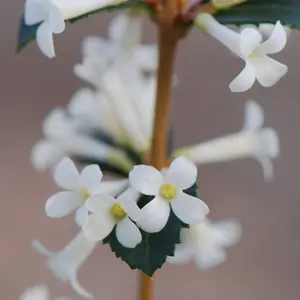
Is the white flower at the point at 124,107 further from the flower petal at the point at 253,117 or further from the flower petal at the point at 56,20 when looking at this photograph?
the flower petal at the point at 56,20

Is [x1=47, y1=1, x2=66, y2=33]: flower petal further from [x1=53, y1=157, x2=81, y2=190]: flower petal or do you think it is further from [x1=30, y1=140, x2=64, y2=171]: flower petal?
[x1=30, y1=140, x2=64, y2=171]: flower petal

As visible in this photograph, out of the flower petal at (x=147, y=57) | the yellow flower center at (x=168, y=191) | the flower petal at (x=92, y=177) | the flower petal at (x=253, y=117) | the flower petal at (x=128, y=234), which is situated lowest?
the flower petal at (x=128, y=234)

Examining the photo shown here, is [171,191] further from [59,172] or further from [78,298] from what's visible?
[78,298]

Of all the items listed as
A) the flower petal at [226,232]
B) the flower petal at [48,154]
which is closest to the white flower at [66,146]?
the flower petal at [48,154]

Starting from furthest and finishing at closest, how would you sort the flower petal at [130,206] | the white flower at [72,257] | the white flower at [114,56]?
1. the white flower at [114,56]
2. the white flower at [72,257]
3. the flower petal at [130,206]

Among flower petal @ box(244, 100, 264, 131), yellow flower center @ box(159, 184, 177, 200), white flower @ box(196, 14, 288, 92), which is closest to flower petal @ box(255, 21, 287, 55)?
white flower @ box(196, 14, 288, 92)

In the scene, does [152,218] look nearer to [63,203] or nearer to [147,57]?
[63,203]

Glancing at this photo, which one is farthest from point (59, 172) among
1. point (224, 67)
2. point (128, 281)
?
point (224, 67)

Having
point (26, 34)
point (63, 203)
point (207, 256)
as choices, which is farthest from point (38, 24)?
point (207, 256)
